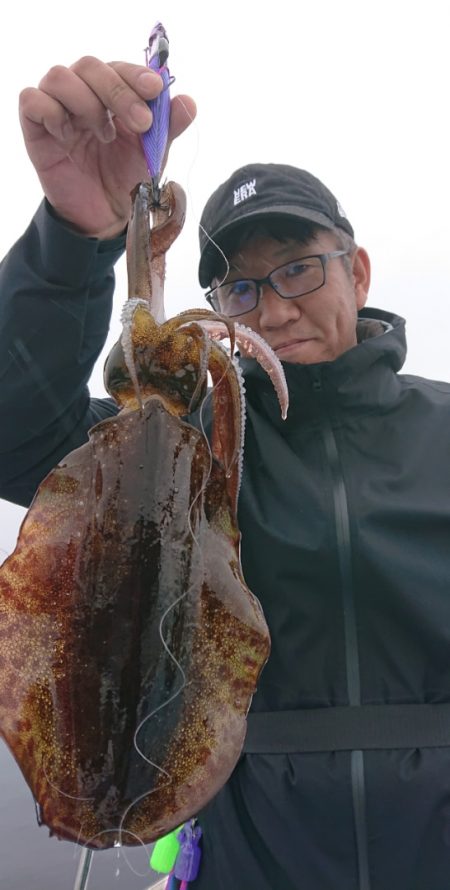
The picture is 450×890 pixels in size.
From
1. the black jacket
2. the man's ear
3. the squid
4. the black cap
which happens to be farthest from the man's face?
the squid

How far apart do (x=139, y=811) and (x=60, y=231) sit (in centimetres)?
173

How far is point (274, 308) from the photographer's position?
2.74 meters

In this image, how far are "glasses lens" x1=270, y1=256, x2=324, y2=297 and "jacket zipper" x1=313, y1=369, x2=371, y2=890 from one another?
0.44 meters

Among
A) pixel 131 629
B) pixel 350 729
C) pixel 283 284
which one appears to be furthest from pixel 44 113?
pixel 350 729

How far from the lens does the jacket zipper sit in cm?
198

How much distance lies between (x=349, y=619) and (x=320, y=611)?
0.36 ft

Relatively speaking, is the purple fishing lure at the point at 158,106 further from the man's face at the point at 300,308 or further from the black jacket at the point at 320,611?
the man's face at the point at 300,308

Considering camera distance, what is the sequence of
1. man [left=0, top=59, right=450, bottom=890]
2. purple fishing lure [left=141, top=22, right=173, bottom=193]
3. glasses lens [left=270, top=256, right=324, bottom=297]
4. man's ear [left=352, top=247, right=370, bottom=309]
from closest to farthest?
purple fishing lure [left=141, top=22, right=173, bottom=193] → man [left=0, top=59, right=450, bottom=890] → glasses lens [left=270, top=256, right=324, bottom=297] → man's ear [left=352, top=247, right=370, bottom=309]

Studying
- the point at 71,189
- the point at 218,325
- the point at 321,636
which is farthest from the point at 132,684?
the point at 71,189

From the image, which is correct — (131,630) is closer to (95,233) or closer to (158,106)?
(158,106)

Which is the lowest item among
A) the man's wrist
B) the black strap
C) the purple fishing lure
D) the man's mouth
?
the black strap

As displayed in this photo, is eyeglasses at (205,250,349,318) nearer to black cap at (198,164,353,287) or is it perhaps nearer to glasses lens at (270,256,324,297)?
glasses lens at (270,256,324,297)

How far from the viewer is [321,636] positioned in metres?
2.20

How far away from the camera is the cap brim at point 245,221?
2.62 meters
